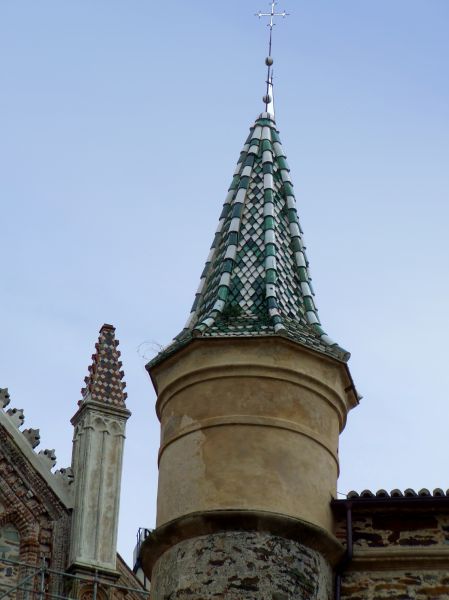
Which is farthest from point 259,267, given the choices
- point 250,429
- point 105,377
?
point 105,377

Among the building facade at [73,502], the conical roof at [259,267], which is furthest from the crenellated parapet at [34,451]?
the conical roof at [259,267]

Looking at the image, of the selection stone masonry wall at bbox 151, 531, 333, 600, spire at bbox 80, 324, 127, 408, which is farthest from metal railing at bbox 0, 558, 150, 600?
stone masonry wall at bbox 151, 531, 333, 600

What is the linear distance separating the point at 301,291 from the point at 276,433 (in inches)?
74.6

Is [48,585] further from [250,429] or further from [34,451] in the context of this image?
[250,429]

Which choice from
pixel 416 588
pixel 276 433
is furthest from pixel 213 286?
pixel 416 588

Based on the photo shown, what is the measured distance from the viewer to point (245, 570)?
16484 mm

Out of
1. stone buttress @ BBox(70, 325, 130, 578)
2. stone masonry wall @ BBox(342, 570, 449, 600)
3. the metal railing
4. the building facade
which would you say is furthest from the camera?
stone buttress @ BBox(70, 325, 130, 578)

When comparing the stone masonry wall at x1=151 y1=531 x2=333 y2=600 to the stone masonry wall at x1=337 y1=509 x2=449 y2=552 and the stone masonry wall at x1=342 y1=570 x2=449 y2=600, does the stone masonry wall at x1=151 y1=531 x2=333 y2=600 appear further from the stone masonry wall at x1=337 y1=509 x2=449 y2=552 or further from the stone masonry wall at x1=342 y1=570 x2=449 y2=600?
the stone masonry wall at x1=337 y1=509 x2=449 y2=552

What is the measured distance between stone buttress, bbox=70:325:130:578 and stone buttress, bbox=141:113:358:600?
916 centimetres

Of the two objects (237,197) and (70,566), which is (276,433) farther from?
(70,566)

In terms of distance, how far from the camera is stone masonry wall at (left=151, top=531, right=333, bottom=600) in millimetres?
16422

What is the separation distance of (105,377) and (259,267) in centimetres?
1088

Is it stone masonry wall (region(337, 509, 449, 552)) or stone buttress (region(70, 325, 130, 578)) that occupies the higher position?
stone buttress (region(70, 325, 130, 578))

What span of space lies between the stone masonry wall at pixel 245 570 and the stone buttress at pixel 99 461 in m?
10.3
